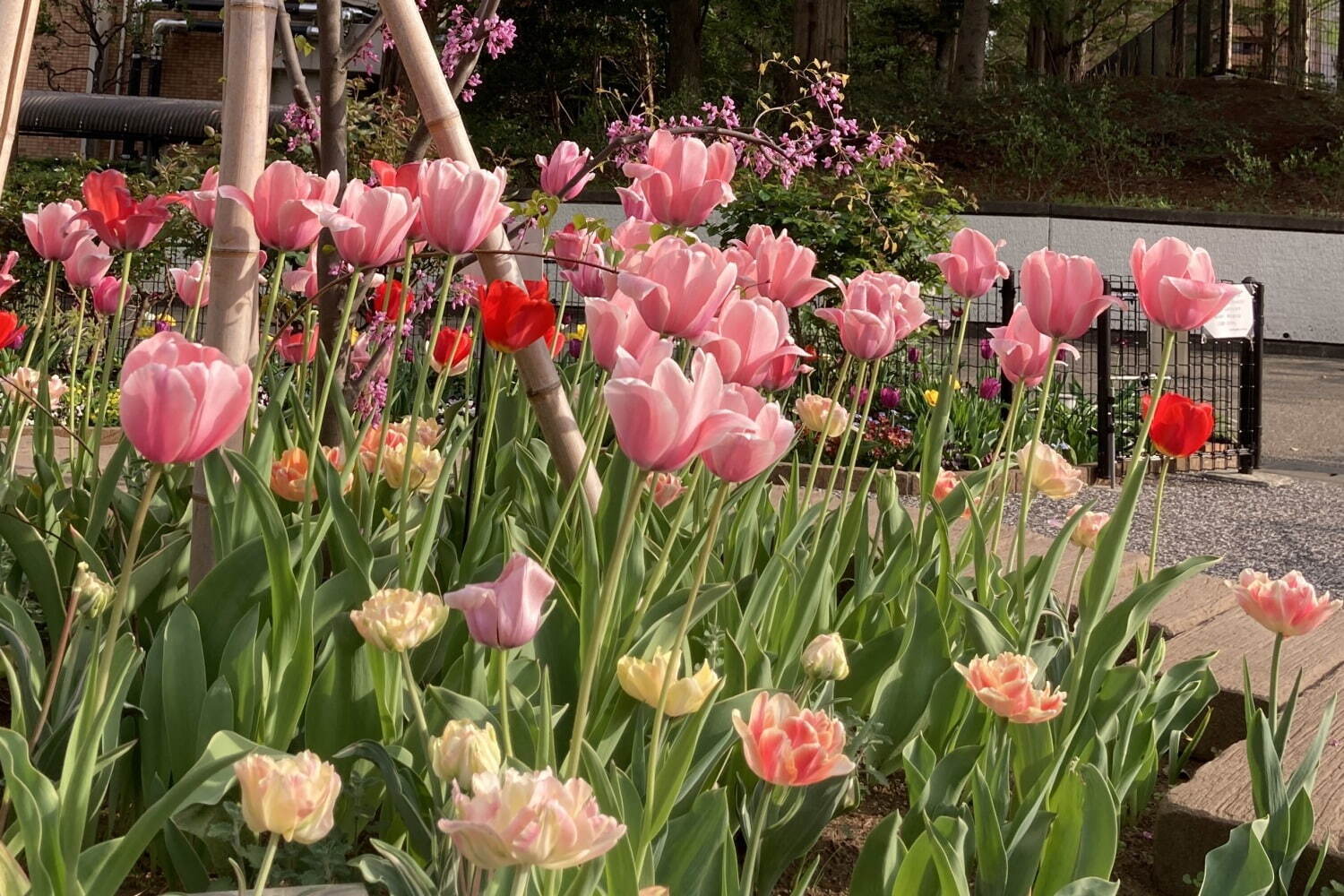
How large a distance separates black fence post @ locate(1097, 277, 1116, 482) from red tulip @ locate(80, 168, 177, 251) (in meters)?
5.66

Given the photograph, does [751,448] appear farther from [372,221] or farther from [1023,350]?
[1023,350]

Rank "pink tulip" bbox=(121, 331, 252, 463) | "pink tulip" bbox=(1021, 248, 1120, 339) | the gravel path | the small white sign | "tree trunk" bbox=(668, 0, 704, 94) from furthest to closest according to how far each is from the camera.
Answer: "tree trunk" bbox=(668, 0, 704, 94), the small white sign, the gravel path, "pink tulip" bbox=(1021, 248, 1120, 339), "pink tulip" bbox=(121, 331, 252, 463)

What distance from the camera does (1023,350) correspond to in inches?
78.2

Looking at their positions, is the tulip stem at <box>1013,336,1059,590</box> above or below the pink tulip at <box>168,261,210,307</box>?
below

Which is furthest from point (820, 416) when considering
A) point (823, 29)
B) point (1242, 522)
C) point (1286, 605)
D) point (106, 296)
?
point (823, 29)

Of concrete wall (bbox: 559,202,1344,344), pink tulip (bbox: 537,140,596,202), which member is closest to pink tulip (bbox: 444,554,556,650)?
pink tulip (bbox: 537,140,596,202)

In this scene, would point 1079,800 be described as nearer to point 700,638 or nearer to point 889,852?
point 889,852

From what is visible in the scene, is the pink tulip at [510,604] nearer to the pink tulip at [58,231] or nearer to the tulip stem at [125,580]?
the tulip stem at [125,580]

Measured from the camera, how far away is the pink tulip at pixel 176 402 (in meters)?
0.98

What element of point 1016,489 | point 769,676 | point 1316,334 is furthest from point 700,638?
point 1316,334

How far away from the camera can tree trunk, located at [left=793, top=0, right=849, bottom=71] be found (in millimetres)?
16922

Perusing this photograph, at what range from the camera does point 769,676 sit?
1588 mm

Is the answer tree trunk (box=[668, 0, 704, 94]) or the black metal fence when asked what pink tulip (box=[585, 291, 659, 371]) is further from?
the black metal fence

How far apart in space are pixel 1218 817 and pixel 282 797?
4.06 feet
